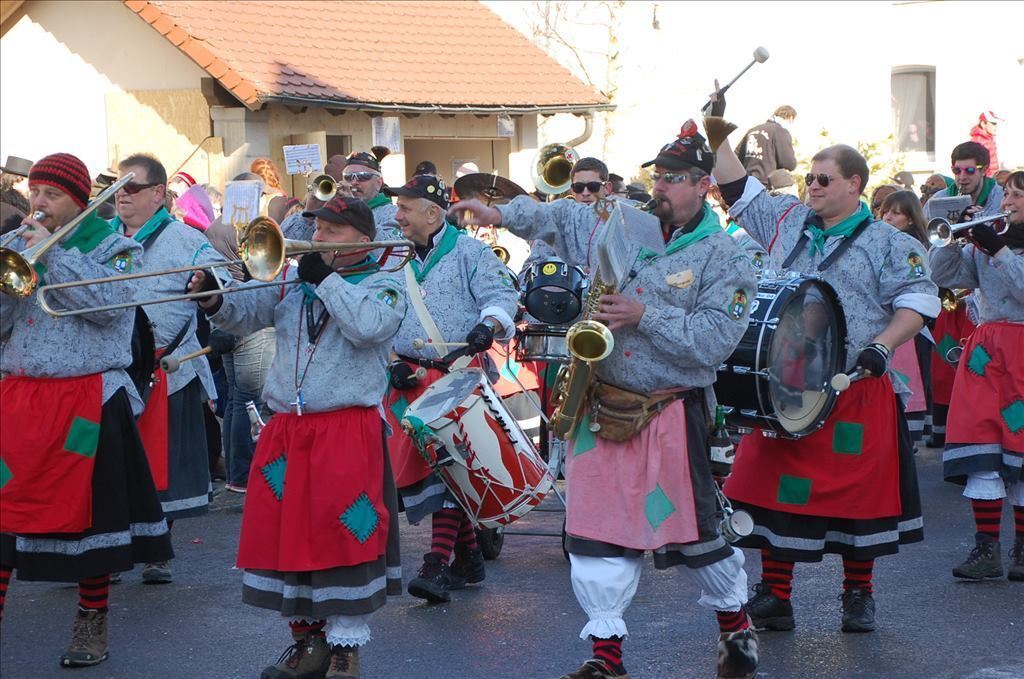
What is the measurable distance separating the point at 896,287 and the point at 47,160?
3.29 meters

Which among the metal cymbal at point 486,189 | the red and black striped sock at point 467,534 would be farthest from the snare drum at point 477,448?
the metal cymbal at point 486,189

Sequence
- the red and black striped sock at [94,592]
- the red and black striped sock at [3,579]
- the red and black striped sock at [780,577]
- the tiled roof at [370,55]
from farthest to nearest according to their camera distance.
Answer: the tiled roof at [370,55], the red and black striped sock at [780,577], the red and black striped sock at [94,592], the red and black striped sock at [3,579]

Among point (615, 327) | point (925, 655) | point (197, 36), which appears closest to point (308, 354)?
point (615, 327)

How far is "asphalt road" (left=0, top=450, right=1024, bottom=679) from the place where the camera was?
559 centimetres

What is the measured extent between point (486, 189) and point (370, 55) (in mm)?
7979

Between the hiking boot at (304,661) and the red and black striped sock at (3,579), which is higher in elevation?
the red and black striped sock at (3,579)

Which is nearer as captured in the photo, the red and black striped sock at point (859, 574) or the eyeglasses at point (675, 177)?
the eyeglasses at point (675, 177)

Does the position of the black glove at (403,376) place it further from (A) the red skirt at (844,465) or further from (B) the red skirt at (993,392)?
(B) the red skirt at (993,392)

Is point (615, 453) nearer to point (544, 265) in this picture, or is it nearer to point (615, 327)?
point (615, 327)

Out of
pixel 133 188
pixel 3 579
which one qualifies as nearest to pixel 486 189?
pixel 133 188

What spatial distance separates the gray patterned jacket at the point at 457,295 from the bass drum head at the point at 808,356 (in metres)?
1.45

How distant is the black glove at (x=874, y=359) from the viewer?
5.63 metres

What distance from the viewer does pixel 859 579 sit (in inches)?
238

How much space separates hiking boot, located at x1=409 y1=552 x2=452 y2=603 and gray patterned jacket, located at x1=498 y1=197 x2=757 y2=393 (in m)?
1.78
